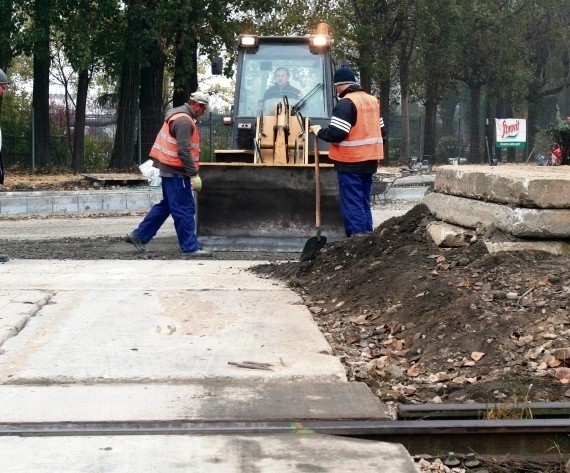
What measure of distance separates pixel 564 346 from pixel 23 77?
164ft

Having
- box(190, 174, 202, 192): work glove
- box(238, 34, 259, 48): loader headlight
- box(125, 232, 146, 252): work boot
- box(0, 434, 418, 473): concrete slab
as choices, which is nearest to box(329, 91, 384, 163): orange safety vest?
box(190, 174, 202, 192): work glove

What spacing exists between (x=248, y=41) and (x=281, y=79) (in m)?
0.70

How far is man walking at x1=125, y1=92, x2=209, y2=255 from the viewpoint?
1161cm

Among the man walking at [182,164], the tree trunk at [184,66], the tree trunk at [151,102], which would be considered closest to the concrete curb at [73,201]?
the tree trunk at [184,66]

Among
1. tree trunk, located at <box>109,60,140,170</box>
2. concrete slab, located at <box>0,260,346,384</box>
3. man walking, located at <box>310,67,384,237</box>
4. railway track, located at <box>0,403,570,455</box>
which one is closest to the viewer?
railway track, located at <box>0,403,570,455</box>

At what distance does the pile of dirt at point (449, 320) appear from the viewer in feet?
17.7

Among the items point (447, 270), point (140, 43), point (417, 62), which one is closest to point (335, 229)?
point (447, 270)

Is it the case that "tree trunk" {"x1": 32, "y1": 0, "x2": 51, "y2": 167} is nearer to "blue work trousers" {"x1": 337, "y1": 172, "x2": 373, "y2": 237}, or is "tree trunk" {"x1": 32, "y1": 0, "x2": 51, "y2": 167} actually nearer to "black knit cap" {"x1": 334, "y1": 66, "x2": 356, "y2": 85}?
"black knit cap" {"x1": 334, "y1": 66, "x2": 356, "y2": 85}

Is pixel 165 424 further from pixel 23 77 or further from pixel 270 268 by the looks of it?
pixel 23 77

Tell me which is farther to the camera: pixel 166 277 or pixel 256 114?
pixel 256 114

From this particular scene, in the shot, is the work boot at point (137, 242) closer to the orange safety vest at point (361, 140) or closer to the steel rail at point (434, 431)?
the orange safety vest at point (361, 140)

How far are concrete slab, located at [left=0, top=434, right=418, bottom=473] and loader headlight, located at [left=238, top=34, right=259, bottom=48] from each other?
10642 mm

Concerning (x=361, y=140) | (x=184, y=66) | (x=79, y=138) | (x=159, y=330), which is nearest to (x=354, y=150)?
(x=361, y=140)

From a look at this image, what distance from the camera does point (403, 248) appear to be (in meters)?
8.66
